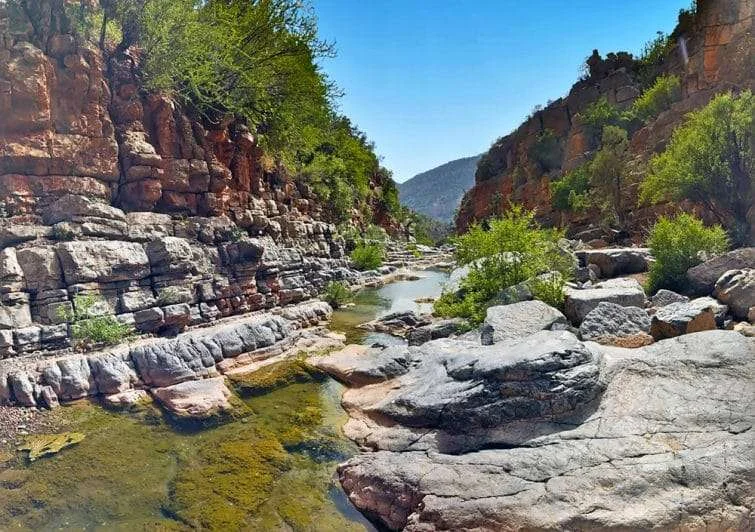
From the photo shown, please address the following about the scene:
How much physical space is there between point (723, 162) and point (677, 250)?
500 centimetres

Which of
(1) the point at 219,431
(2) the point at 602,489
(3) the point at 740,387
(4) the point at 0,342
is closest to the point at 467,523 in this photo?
(2) the point at 602,489

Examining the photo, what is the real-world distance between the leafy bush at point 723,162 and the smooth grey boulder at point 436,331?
28.3ft

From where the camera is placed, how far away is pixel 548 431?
5172 millimetres

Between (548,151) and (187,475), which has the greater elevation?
(548,151)

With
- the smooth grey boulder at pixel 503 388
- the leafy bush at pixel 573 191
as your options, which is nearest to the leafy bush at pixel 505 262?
the smooth grey boulder at pixel 503 388

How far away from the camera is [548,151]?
162 ft

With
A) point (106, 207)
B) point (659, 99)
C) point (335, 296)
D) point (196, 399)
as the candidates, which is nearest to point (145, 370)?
point (196, 399)

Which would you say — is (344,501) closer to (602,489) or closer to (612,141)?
(602,489)

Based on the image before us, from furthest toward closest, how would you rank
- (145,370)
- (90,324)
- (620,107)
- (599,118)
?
(620,107), (599,118), (90,324), (145,370)

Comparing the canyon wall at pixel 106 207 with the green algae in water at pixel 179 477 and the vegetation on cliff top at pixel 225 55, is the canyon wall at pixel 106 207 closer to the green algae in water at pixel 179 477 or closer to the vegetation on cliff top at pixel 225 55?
the vegetation on cliff top at pixel 225 55

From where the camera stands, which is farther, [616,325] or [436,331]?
[436,331]

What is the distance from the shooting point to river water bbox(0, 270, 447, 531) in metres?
4.98

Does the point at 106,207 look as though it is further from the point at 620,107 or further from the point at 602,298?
the point at 620,107

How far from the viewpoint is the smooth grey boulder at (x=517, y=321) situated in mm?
7949
